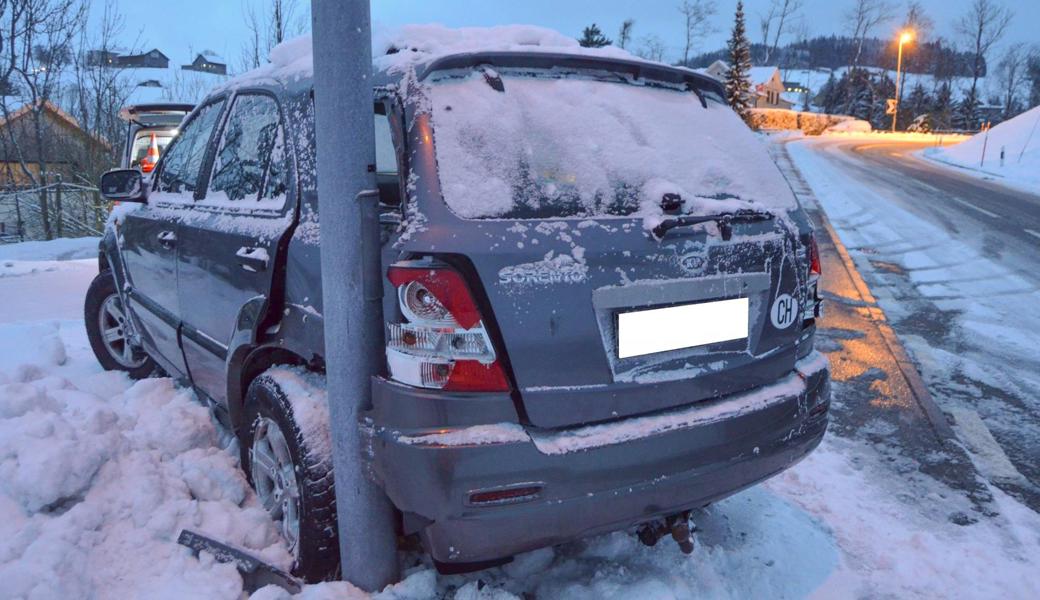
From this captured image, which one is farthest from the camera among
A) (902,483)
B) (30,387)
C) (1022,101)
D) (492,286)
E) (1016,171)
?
(1022,101)

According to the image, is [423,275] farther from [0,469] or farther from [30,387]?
[30,387]

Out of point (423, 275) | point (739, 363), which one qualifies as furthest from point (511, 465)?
point (739, 363)

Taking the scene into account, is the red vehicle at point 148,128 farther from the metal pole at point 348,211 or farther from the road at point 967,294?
the road at point 967,294

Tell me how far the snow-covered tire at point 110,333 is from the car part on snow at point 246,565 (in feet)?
8.02

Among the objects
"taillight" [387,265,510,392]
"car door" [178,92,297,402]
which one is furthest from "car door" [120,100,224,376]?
"taillight" [387,265,510,392]

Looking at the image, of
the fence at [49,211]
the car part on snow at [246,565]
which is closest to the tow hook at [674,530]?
the car part on snow at [246,565]

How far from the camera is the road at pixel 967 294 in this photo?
155 inches

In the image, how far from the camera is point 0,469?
2.46 meters

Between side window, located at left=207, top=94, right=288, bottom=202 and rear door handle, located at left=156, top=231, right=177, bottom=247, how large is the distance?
317 mm

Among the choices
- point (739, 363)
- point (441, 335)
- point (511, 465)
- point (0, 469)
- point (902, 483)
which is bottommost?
point (902, 483)

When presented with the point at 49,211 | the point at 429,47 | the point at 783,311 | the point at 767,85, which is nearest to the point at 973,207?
the point at 783,311

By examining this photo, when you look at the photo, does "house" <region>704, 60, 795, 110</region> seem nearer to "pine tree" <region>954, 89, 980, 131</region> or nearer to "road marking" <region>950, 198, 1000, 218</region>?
"pine tree" <region>954, 89, 980, 131</region>

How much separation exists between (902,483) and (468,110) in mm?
2677

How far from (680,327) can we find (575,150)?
0.62m
